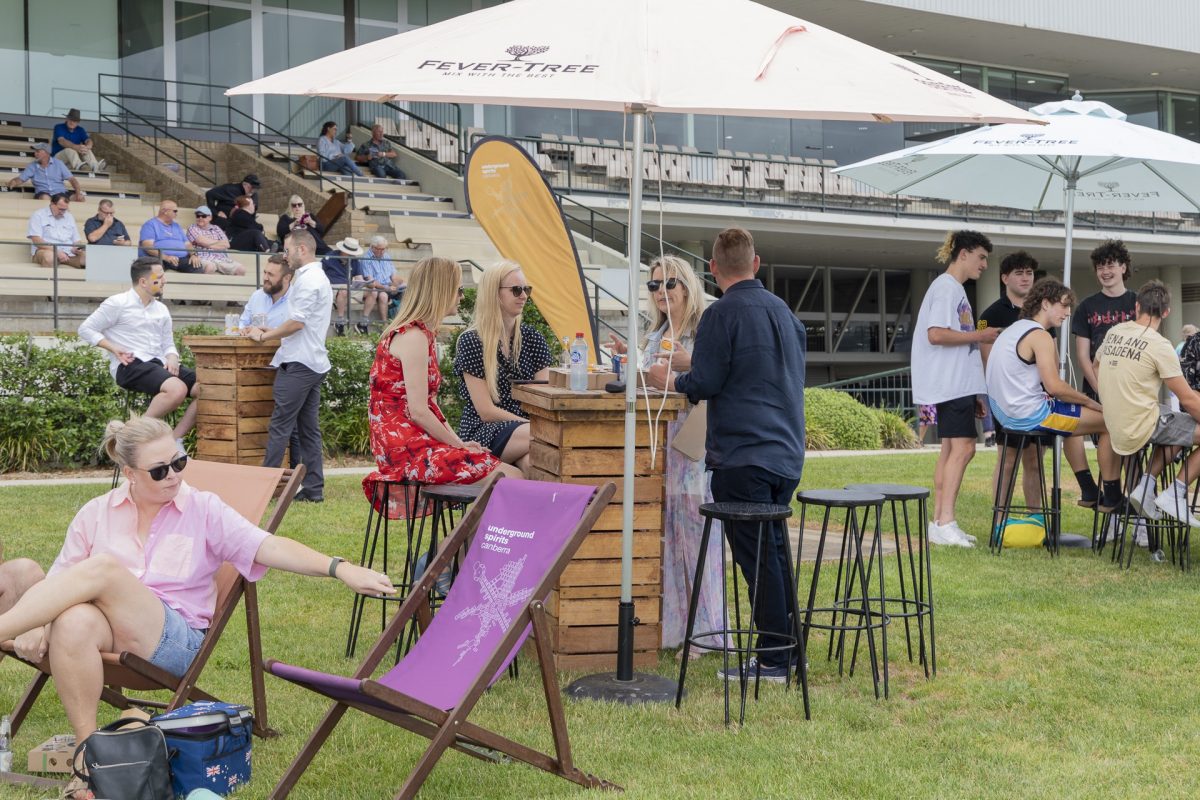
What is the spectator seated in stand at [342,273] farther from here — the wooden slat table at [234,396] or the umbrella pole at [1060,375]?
the umbrella pole at [1060,375]

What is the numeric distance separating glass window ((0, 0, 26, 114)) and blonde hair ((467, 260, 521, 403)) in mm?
19567

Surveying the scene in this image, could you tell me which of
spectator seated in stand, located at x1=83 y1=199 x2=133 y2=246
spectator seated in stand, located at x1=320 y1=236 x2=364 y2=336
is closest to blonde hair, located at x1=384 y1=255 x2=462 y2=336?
spectator seated in stand, located at x1=320 y1=236 x2=364 y2=336

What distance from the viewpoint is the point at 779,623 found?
17.4 feet

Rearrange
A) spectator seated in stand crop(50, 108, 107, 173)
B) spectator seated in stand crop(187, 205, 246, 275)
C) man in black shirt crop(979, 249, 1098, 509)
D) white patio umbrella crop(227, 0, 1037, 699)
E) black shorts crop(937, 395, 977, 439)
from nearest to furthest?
white patio umbrella crop(227, 0, 1037, 699), black shorts crop(937, 395, 977, 439), man in black shirt crop(979, 249, 1098, 509), spectator seated in stand crop(187, 205, 246, 275), spectator seated in stand crop(50, 108, 107, 173)

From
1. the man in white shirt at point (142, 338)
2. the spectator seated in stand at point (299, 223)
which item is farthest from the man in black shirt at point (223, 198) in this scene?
the man in white shirt at point (142, 338)

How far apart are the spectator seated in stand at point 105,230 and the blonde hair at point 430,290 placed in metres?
11.5

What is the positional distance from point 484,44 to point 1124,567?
513 cm

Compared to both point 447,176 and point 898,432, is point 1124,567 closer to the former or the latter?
point 898,432

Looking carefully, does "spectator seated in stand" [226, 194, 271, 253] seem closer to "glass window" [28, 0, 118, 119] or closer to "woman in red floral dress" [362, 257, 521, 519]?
"glass window" [28, 0, 118, 119]

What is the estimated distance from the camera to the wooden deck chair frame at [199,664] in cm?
418

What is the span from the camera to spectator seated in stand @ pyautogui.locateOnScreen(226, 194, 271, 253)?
17422 mm

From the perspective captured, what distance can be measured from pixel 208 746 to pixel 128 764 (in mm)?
227

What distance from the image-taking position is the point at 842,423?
15.6 m

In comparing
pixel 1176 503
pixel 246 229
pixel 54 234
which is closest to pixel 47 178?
pixel 54 234
